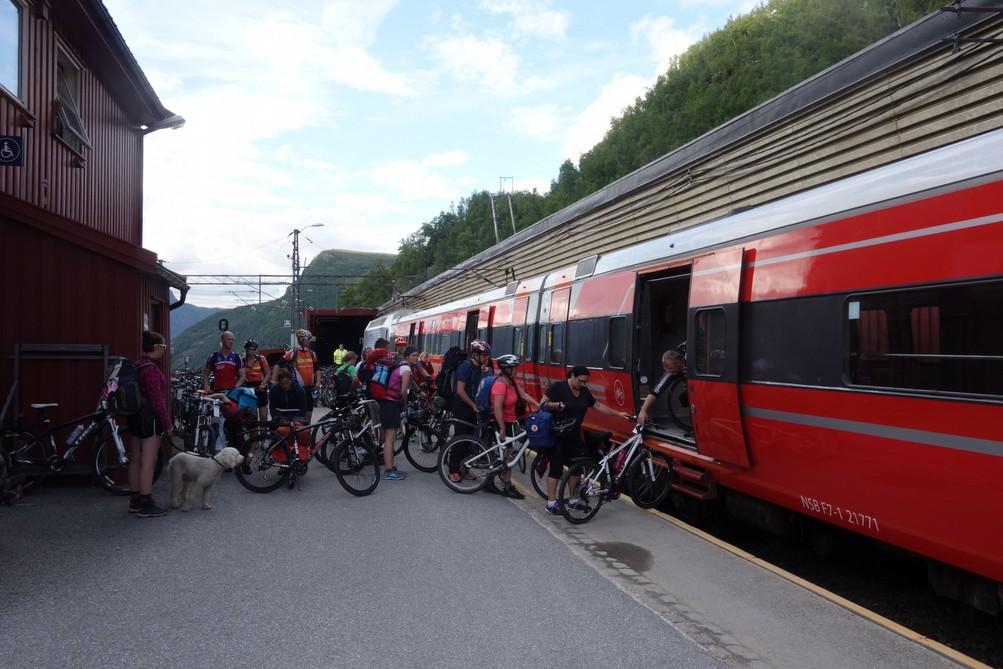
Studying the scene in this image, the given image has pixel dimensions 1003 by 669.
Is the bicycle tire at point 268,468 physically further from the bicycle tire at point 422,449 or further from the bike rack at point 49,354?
the bicycle tire at point 422,449

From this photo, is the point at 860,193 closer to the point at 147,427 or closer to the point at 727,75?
the point at 147,427

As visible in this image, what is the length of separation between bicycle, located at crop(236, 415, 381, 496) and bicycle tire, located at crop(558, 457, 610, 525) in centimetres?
230

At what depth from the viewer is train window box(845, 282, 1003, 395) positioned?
4.43 m

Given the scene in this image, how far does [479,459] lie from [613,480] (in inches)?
65.1

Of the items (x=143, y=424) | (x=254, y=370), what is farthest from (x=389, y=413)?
(x=254, y=370)

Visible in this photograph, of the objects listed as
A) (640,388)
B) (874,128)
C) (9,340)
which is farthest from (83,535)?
(874,128)

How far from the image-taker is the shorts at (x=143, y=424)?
7.52m

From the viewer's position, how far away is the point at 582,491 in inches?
312

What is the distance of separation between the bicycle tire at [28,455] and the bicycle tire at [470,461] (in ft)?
13.5

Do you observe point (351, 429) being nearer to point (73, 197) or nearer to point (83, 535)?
point (83, 535)

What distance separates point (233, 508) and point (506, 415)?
10.1 feet

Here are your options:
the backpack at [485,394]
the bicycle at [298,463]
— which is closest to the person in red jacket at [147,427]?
the bicycle at [298,463]

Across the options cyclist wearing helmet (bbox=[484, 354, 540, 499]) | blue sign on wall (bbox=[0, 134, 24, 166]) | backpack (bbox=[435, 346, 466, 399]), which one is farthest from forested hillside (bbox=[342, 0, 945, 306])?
blue sign on wall (bbox=[0, 134, 24, 166])

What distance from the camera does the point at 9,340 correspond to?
28.6 feet
